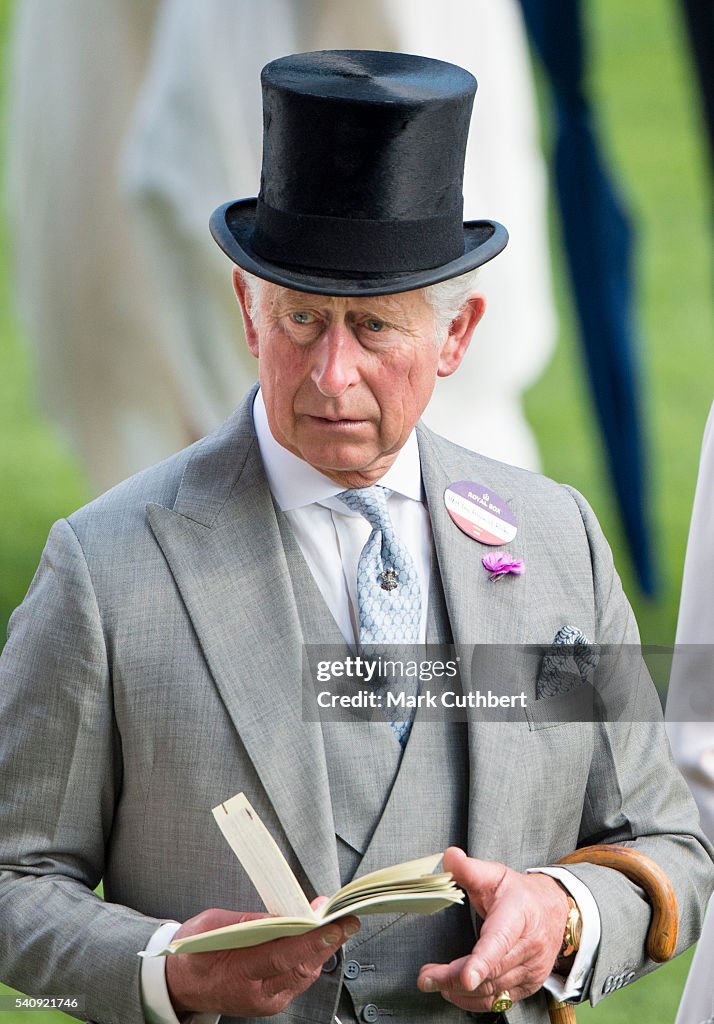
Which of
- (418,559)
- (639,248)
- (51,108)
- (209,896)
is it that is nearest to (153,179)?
(51,108)

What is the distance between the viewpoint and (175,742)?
2.28m

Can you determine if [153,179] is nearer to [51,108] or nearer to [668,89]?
[51,108]

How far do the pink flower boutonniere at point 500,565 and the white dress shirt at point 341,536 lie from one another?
0.29ft

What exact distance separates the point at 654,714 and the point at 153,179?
311 centimetres

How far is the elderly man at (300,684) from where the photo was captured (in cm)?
224

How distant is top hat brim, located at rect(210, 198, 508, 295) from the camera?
2.22 metres

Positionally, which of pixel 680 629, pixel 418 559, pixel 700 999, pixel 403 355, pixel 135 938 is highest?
pixel 403 355

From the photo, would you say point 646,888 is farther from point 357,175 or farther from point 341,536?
point 357,175

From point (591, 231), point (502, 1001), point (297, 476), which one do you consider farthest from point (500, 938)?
point (591, 231)

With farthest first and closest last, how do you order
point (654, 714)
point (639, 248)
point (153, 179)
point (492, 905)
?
1. point (639, 248)
2. point (153, 179)
3. point (654, 714)
4. point (492, 905)

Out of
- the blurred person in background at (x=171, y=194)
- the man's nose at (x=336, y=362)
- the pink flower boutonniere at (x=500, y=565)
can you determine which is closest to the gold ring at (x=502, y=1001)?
the pink flower boutonniere at (x=500, y=565)

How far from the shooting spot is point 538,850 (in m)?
2.43

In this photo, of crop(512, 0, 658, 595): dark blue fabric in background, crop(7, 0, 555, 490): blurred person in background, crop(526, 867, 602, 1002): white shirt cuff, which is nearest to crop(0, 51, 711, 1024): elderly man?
crop(526, 867, 602, 1002): white shirt cuff

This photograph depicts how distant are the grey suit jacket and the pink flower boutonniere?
22 millimetres
